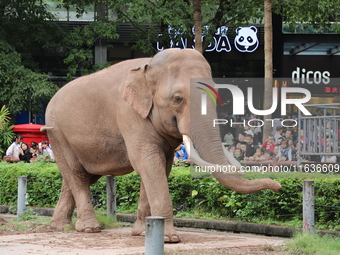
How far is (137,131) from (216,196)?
10.5 ft

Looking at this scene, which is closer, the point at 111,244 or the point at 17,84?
the point at 111,244

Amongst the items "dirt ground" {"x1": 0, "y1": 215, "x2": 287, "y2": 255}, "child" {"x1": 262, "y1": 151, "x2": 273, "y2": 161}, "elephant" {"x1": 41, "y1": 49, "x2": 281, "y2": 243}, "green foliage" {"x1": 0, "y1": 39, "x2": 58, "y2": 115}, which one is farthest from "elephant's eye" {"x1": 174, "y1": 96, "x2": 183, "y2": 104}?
"green foliage" {"x1": 0, "y1": 39, "x2": 58, "y2": 115}

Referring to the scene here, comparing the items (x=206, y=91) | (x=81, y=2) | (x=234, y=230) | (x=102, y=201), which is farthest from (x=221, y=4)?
(x=206, y=91)

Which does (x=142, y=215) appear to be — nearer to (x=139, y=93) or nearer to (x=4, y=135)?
(x=139, y=93)

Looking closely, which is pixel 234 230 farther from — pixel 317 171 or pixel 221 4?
pixel 221 4

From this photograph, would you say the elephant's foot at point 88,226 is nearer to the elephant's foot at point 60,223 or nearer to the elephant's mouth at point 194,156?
the elephant's foot at point 60,223

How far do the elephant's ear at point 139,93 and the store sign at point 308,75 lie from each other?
20.5 metres

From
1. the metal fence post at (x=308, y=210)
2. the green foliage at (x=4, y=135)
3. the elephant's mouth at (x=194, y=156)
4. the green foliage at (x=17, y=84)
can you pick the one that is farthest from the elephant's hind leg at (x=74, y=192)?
the green foliage at (x=17, y=84)

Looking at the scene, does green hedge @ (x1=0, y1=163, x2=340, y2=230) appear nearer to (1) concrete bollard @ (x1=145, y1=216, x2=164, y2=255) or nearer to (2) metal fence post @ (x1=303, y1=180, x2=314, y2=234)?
(2) metal fence post @ (x1=303, y1=180, x2=314, y2=234)

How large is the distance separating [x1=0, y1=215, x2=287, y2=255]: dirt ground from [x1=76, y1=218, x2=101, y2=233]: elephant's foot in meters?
0.10

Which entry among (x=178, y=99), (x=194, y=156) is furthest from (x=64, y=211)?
(x=194, y=156)

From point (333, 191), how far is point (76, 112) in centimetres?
416

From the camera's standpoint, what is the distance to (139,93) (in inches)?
376

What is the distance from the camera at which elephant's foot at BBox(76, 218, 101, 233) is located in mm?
10734
